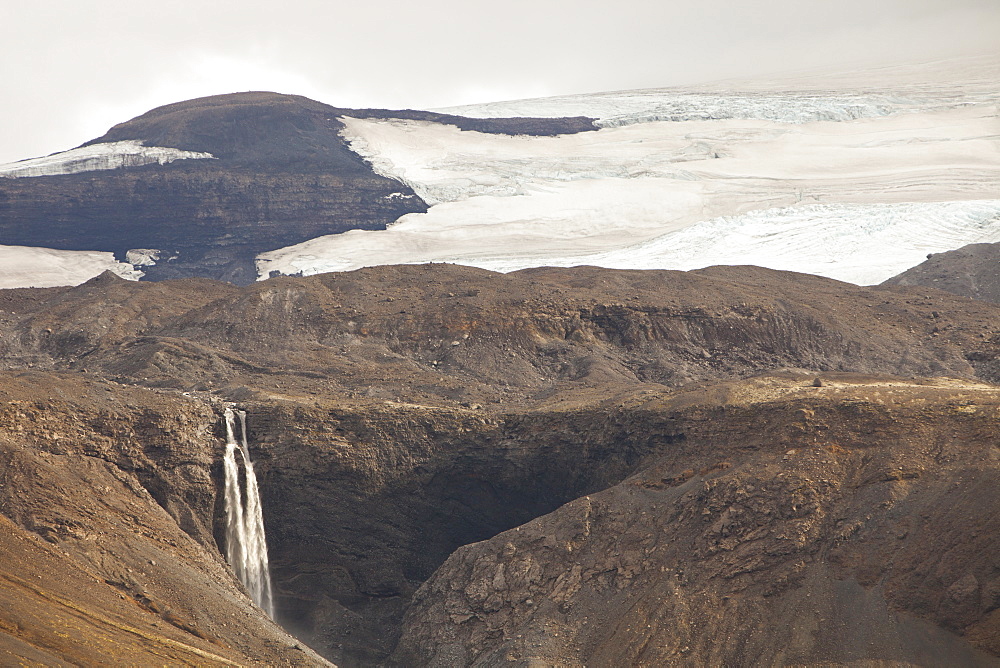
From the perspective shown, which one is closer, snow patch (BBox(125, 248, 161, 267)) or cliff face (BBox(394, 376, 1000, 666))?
cliff face (BBox(394, 376, 1000, 666))

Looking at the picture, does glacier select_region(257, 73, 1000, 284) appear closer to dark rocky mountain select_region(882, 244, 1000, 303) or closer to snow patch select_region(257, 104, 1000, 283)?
snow patch select_region(257, 104, 1000, 283)

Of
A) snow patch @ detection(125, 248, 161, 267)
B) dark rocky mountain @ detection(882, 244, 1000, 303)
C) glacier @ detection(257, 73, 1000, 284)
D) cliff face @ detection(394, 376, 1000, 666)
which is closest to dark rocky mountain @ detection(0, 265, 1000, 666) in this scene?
cliff face @ detection(394, 376, 1000, 666)

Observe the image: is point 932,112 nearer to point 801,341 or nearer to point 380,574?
point 801,341

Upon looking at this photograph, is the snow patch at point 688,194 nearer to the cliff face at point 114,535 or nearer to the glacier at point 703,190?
the glacier at point 703,190

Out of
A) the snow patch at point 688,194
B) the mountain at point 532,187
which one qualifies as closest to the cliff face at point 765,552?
the snow patch at point 688,194

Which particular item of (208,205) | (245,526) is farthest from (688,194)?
(245,526)

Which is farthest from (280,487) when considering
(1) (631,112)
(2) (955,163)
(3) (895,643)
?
(1) (631,112)
